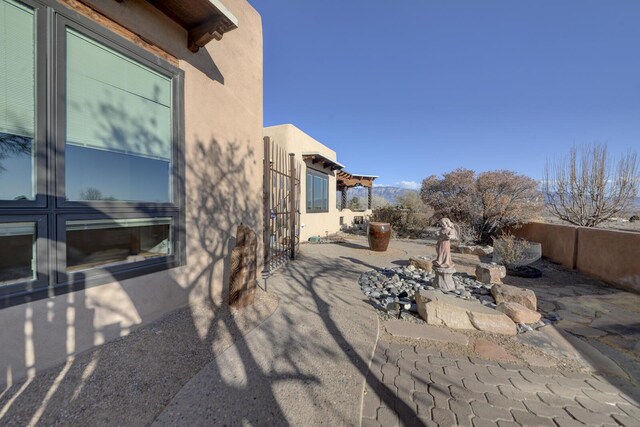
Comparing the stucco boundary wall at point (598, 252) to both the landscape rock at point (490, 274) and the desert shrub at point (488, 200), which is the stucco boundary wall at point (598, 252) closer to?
the desert shrub at point (488, 200)

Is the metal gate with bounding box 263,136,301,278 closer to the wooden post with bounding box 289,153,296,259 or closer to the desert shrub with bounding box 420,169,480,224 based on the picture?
the wooden post with bounding box 289,153,296,259

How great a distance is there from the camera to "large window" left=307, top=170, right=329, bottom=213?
1123 cm

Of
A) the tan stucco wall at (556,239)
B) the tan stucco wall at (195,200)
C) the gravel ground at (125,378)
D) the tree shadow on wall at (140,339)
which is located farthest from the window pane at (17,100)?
the tan stucco wall at (556,239)

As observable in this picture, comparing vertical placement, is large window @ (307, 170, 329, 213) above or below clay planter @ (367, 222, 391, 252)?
above

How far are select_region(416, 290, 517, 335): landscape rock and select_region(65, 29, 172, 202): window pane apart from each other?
12.5 ft

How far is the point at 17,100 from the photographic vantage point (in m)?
2.09

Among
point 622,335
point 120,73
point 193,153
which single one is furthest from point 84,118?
point 622,335

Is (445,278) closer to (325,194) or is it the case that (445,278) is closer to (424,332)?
(424,332)

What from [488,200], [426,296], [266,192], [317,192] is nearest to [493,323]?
[426,296]

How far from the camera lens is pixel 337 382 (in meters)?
2.23

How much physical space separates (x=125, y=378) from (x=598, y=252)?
9.22m

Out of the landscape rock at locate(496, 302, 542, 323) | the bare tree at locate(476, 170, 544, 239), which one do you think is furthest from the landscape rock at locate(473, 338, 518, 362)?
the bare tree at locate(476, 170, 544, 239)

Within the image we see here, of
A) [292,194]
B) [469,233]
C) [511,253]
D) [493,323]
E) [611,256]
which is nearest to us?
[493,323]

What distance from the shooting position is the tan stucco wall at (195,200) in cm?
214
